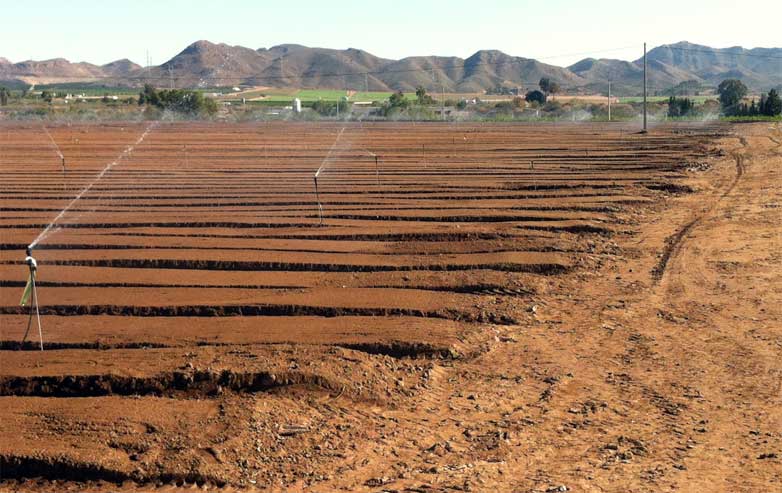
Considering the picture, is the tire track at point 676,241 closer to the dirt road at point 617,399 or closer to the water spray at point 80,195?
the dirt road at point 617,399

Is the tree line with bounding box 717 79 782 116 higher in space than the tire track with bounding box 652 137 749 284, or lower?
higher

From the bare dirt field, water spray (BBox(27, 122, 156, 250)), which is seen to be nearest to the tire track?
the bare dirt field

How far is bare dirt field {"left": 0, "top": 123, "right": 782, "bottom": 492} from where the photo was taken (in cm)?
815

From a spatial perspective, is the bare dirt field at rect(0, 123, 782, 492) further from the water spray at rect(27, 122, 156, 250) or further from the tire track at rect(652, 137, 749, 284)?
the water spray at rect(27, 122, 156, 250)

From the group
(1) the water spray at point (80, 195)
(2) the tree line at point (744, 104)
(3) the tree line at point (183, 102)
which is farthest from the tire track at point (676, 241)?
(3) the tree line at point (183, 102)

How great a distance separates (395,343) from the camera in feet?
36.7

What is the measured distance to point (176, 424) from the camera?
8602 millimetres

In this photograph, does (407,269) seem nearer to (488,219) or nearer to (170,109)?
(488,219)

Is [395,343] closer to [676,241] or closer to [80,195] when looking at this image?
[676,241]

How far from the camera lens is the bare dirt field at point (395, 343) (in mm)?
8148

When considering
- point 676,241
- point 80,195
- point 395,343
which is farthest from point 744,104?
point 395,343

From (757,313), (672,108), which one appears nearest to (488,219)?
(757,313)

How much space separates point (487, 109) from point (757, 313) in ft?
294

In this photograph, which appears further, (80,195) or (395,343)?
(80,195)
